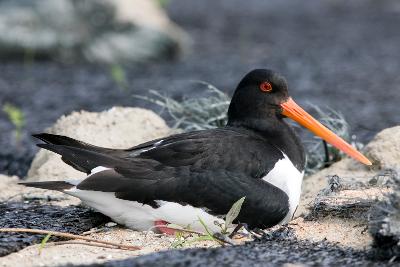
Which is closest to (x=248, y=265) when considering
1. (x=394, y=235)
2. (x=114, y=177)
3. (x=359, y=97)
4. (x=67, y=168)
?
(x=394, y=235)

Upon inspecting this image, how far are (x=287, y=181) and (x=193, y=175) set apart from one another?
0.63 meters

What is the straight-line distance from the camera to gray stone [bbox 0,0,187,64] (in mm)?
12617

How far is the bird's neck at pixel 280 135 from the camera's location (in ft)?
18.5

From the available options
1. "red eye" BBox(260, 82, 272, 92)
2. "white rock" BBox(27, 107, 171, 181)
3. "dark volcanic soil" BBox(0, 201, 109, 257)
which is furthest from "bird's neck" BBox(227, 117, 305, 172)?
"dark volcanic soil" BBox(0, 201, 109, 257)

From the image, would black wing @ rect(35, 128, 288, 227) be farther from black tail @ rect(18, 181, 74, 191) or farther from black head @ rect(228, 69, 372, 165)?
black head @ rect(228, 69, 372, 165)

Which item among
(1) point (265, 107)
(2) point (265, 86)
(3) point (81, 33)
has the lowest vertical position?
(1) point (265, 107)

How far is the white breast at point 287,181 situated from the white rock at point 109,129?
1601 millimetres

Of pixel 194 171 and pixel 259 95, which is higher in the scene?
pixel 259 95

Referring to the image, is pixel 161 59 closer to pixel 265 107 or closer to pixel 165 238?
pixel 265 107

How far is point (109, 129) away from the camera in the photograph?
666 centimetres

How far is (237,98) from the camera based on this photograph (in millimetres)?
5883

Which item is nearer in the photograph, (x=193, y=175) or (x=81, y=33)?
(x=193, y=175)

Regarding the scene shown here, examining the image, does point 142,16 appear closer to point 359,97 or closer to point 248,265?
point 359,97

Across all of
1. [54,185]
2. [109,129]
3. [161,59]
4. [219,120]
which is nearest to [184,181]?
[54,185]
